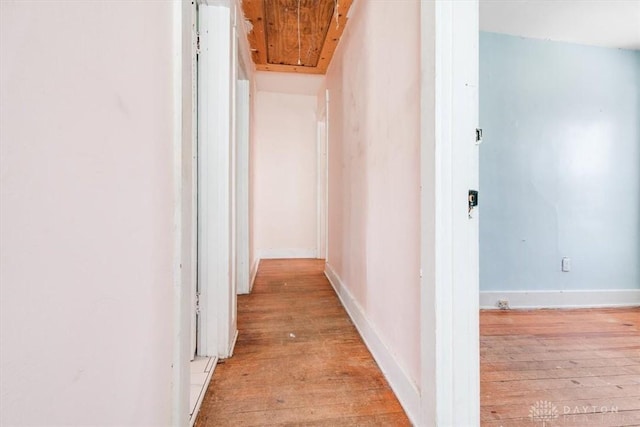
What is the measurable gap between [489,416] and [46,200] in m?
1.49

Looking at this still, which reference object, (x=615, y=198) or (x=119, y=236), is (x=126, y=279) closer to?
(x=119, y=236)

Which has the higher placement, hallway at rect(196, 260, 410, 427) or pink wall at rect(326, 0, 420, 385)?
pink wall at rect(326, 0, 420, 385)

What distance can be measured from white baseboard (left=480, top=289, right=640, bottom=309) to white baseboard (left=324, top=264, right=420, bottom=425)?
1.12m

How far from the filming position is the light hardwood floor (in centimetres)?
116

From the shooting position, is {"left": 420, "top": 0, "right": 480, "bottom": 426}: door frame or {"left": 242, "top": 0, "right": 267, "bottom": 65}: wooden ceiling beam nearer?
{"left": 420, "top": 0, "right": 480, "bottom": 426}: door frame

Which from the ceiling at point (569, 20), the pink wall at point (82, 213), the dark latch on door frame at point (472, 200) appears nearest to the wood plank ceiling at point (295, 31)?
the ceiling at point (569, 20)

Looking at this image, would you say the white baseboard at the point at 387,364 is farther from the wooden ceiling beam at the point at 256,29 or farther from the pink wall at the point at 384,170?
the wooden ceiling beam at the point at 256,29

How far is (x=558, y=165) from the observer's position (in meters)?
2.46

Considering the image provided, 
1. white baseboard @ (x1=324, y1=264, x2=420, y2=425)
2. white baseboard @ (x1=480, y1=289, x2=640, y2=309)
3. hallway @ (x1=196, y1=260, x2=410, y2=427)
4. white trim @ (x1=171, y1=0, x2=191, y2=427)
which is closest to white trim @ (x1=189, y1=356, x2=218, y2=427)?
hallway @ (x1=196, y1=260, x2=410, y2=427)

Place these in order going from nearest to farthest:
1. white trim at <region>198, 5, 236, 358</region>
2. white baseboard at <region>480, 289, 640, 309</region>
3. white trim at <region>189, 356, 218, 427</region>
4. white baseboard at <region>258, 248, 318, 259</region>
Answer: white trim at <region>189, 356, 218, 427</region>
white trim at <region>198, 5, 236, 358</region>
white baseboard at <region>480, 289, 640, 309</region>
white baseboard at <region>258, 248, 318, 259</region>

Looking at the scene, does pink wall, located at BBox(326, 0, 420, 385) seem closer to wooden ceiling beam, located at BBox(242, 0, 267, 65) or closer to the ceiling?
wooden ceiling beam, located at BBox(242, 0, 267, 65)

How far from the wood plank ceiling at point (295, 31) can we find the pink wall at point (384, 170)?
18 cm

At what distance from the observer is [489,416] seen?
1135 millimetres

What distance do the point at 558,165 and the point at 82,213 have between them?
10.2ft
